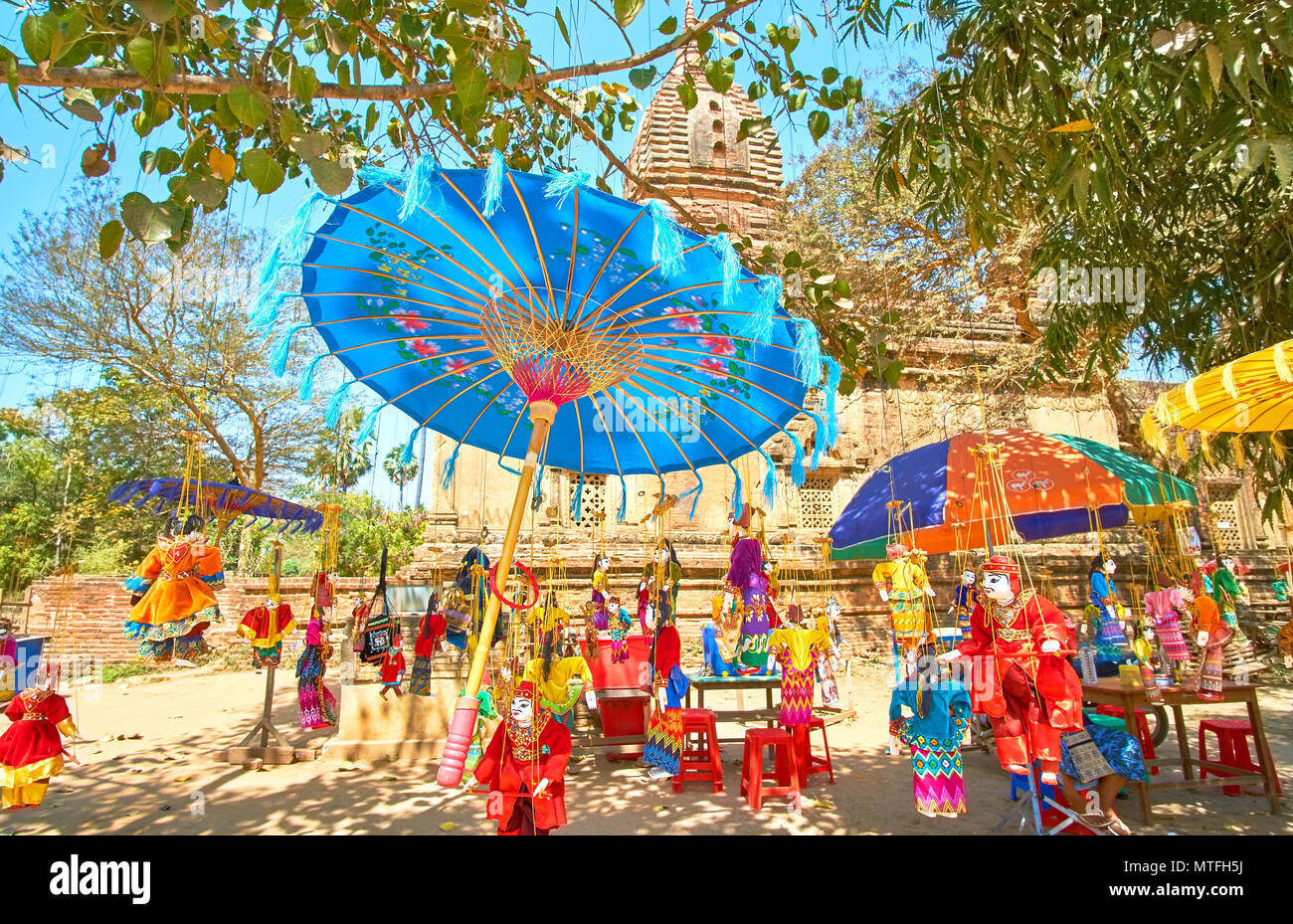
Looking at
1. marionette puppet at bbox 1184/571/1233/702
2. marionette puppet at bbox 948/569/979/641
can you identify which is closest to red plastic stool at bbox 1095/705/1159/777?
marionette puppet at bbox 1184/571/1233/702

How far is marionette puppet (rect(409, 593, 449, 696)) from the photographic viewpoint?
6.38 metres

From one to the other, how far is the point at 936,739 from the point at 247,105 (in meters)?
4.37

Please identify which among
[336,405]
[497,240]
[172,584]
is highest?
[497,240]

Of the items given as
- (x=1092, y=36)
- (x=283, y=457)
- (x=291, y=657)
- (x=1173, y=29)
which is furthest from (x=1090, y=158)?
(x=283, y=457)

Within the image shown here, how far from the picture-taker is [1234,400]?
12.5ft

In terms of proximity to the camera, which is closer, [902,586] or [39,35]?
[39,35]

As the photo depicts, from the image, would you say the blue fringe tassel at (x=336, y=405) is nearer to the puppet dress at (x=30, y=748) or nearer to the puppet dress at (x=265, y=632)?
the puppet dress at (x=30, y=748)

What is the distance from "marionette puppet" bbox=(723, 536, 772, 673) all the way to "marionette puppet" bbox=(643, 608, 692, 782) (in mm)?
585

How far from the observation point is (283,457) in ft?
55.7

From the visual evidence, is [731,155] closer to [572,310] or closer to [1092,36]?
[1092,36]

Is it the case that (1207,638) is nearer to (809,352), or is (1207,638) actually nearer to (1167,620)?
(1167,620)

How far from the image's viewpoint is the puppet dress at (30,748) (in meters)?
4.07

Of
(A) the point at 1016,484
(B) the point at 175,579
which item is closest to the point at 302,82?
(B) the point at 175,579

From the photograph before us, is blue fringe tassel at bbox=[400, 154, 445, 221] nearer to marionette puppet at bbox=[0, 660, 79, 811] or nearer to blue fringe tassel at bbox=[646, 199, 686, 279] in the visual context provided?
blue fringe tassel at bbox=[646, 199, 686, 279]
